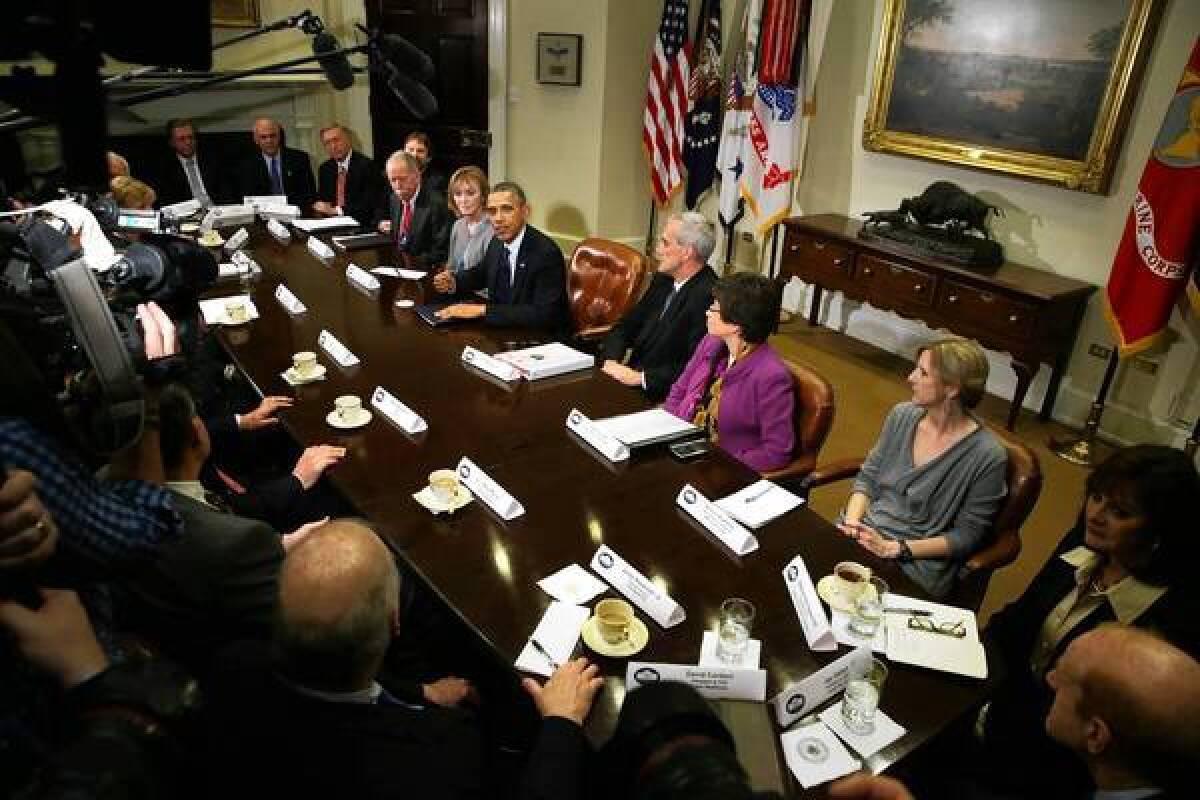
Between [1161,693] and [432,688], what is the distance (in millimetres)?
1292

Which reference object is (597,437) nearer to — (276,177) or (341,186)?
(341,186)

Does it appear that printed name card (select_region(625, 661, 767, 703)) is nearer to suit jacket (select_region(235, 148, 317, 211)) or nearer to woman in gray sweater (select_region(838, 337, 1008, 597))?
woman in gray sweater (select_region(838, 337, 1008, 597))

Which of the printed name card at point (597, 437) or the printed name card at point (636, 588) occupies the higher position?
the printed name card at point (597, 437)

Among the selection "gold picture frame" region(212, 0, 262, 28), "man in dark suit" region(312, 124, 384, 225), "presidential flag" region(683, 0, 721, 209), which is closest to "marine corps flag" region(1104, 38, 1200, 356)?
"presidential flag" region(683, 0, 721, 209)

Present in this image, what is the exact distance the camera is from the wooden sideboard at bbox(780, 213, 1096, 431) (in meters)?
3.87

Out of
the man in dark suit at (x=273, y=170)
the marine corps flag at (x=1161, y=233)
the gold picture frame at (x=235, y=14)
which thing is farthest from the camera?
the gold picture frame at (x=235, y=14)

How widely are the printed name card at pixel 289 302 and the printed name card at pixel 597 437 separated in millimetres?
1405

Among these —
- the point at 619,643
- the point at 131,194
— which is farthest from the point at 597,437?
the point at 131,194

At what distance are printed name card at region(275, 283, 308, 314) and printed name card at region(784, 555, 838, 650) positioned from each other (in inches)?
87.8

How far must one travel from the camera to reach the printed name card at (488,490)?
6.03ft

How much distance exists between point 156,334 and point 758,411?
162cm

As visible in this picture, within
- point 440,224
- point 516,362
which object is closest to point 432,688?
point 516,362

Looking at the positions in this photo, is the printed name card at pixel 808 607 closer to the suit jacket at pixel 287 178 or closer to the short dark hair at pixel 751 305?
the short dark hair at pixel 751 305

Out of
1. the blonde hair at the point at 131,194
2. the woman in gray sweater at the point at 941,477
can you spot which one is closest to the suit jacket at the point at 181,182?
the blonde hair at the point at 131,194
